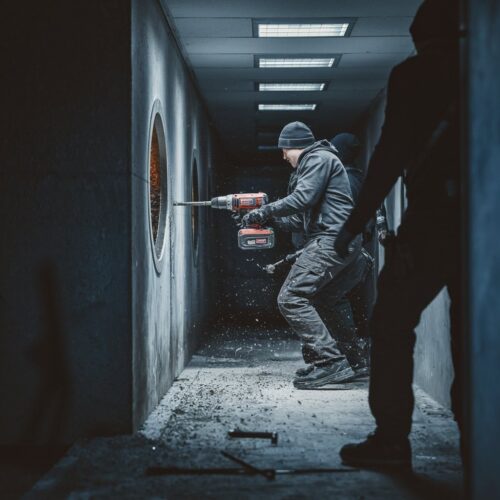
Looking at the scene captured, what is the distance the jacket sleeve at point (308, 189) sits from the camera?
6.17 meters

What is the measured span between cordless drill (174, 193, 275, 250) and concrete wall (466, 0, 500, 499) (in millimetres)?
5008

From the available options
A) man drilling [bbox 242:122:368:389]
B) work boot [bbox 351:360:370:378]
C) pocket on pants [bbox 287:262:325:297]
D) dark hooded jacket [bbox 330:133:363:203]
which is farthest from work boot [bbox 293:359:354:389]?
dark hooded jacket [bbox 330:133:363:203]

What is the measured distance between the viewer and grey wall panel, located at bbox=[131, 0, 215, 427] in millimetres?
4582

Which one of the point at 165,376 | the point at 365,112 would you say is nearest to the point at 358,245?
the point at 165,376

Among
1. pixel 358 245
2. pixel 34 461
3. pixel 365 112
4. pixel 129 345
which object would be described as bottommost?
pixel 34 461

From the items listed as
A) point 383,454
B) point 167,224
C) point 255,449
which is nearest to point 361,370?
point 167,224

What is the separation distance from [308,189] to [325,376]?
1.54m

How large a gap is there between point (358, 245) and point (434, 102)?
3.11 m

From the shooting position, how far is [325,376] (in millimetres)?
5957

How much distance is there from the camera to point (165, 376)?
593 centimetres

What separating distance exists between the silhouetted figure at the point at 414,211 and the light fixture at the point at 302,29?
3527 mm

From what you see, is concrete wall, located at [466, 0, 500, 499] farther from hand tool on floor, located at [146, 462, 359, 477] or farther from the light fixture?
the light fixture

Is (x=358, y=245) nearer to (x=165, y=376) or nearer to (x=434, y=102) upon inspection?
(x=165, y=376)

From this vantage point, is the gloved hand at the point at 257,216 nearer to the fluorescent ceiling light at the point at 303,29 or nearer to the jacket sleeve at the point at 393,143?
the fluorescent ceiling light at the point at 303,29
